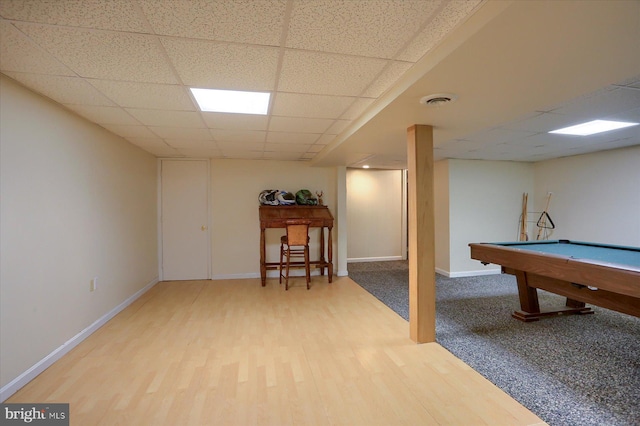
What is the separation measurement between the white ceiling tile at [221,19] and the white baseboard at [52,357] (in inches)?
101

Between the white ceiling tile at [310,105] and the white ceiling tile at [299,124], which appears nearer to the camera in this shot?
the white ceiling tile at [310,105]

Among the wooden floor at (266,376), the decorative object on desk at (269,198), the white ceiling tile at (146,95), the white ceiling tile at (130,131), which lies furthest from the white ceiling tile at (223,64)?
the decorative object on desk at (269,198)

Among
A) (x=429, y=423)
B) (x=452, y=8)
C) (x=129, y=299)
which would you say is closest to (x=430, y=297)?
(x=429, y=423)

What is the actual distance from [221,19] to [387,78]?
1.14 m

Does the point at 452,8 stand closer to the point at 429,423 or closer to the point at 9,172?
the point at 429,423

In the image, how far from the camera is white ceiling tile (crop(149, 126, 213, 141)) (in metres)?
3.14

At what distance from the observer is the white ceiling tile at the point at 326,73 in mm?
1677

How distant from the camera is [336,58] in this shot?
167cm

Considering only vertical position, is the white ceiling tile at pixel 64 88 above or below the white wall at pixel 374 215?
above

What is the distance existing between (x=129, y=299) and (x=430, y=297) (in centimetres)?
389

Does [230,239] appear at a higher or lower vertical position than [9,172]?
lower

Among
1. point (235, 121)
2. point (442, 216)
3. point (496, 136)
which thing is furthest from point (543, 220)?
point (235, 121)

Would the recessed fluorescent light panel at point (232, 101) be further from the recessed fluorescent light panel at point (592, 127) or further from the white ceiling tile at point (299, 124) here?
the recessed fluorescent light panel at point (592, 127)

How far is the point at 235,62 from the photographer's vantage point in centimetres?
172
